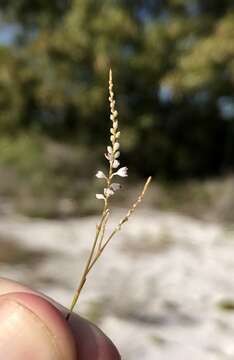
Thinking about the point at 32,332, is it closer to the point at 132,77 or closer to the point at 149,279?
the point at 149,279

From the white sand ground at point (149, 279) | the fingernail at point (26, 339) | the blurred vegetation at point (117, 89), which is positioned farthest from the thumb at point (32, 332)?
the blurred vegetation at point (117, 89)

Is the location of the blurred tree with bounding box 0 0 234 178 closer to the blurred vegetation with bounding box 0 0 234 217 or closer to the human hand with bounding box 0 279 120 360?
the blurred vegetation with bounding box 0 0 234 217

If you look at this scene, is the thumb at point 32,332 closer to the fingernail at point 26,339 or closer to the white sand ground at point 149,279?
the fingernail at point 26,339

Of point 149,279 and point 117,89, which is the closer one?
point 149,279

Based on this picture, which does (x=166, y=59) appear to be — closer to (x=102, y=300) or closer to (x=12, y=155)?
(x=12, y=155)

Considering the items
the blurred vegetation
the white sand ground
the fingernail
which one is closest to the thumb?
the fingernail

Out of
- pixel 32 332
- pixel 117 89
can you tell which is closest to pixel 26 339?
pixel 32 332

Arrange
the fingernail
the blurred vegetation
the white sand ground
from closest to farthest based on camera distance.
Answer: the fingernail, the white sand ground, the blurred vegetation
